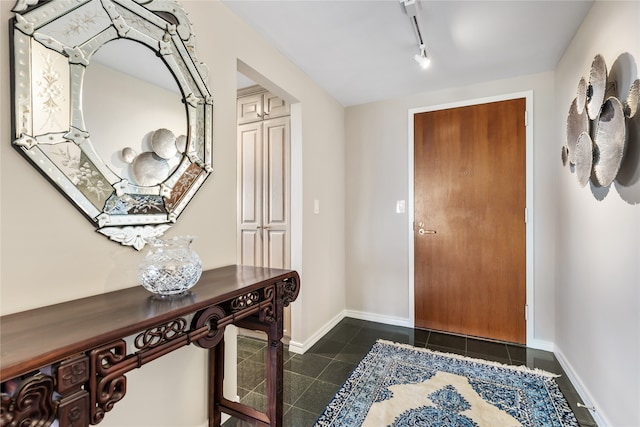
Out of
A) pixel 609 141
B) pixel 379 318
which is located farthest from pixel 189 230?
pixel 379 318

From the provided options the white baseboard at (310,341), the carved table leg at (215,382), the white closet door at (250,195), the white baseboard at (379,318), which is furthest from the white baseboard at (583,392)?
the white closet door at (250,195)

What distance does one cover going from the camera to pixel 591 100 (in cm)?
169

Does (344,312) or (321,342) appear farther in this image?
(344,312)

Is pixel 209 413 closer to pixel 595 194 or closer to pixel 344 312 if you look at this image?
pixel 344 312

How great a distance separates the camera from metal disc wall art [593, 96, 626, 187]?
Result: 1.38 meters

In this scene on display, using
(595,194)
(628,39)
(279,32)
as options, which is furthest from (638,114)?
(279,32)

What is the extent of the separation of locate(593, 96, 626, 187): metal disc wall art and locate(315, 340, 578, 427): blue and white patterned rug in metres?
1.32

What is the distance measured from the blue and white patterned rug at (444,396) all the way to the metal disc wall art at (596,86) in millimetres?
1671

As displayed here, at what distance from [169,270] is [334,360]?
171 centimetres

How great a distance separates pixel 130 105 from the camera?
1273mm

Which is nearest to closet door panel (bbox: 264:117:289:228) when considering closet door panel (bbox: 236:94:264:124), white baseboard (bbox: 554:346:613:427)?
closet door panel (bbox: 236:94:264:124)

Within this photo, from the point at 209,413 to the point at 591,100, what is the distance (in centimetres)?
268

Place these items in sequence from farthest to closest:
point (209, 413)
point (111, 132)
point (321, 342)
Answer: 1. point (321, 342)
2. point (209, 413)
3. point (111, 132)

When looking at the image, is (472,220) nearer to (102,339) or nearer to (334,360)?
(334,360)
